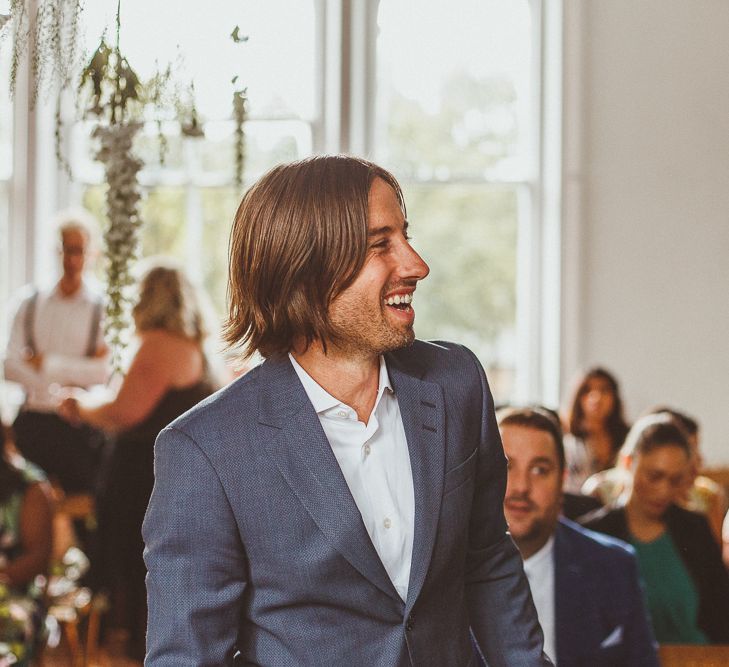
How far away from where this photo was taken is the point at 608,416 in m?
4.98

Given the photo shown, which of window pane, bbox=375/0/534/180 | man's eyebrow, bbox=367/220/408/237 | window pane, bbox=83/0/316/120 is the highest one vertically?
window pane, bbox=375/0/534/180

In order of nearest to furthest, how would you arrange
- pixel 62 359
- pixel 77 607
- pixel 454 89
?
pixel 77 607 < pixel 62 359 < pixel 454 89

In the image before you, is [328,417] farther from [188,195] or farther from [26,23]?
[188,195]

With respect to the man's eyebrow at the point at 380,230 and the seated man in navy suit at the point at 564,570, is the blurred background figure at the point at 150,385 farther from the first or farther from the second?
the man's eyebrow at the point at 380,230

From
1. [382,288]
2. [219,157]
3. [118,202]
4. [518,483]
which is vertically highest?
[219,157]

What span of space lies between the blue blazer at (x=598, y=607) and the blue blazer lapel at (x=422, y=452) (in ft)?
3.16

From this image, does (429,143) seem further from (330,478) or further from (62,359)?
(330,478)

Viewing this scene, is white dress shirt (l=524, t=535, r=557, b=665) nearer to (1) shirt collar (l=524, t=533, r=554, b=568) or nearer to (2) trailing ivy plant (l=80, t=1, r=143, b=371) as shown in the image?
(1) shirt collar (l=524, t=533, r=554, b=568)

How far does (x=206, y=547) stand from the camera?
1.39 meters

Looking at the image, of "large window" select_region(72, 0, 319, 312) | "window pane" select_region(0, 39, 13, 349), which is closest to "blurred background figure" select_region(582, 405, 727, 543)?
"large window" select_region(72, 0, 319, 312)

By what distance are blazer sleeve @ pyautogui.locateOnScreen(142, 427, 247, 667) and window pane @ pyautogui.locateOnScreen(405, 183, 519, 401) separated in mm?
4884

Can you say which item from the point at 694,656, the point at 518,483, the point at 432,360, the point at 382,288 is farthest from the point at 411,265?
the point at 694,656

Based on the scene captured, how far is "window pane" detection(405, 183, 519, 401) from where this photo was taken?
247 inches

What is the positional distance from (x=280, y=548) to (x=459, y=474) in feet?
0.91
